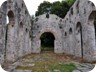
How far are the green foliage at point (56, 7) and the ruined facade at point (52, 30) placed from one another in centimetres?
681

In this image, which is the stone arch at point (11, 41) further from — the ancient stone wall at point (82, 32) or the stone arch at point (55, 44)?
the stone arch at point (55, 44)

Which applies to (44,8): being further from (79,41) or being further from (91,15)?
(91,15)

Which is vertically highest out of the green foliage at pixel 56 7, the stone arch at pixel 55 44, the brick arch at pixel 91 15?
the green foliage at pixel 56 7

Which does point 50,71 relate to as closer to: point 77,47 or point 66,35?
point 77,47

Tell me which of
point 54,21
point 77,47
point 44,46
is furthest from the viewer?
point 44,46

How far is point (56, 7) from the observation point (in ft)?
97.4

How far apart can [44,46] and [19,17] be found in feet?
44.6

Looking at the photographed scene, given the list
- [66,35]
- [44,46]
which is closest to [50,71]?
[66,35]

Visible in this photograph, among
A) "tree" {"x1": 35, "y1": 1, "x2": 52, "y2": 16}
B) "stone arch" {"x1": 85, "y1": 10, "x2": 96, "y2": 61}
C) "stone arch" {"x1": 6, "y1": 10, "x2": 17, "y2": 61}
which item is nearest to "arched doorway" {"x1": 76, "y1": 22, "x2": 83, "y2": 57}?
"stone arch" {"x1": 85, "y1": 10, "x2": 96, "y2": 61}

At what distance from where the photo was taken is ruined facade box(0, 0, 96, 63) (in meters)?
12.8

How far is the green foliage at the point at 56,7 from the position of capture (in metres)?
29.0

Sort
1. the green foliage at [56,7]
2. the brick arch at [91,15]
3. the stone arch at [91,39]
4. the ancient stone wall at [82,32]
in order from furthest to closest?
the green foliage at [56,7] < the ancient stone wall at [82,32] < the stone arch at [91,39] < the brick arch at [91,15]

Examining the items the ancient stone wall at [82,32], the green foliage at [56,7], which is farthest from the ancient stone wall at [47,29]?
the green foliage at [56,7]

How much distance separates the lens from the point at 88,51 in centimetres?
1329
